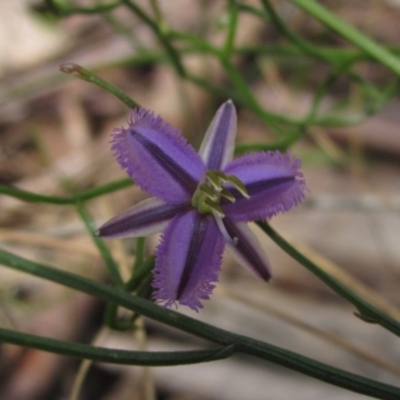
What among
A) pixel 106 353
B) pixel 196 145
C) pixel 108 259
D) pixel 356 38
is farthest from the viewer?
pixel 196 145

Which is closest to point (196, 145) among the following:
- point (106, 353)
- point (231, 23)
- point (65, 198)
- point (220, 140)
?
point (231, 23)

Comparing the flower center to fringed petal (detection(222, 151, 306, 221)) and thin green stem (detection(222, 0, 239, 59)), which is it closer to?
fringed petal (detection(222, 151, 306, 221))

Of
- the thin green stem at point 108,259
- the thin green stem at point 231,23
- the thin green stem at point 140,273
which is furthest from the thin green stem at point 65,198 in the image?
the thin green stem at point 231,23

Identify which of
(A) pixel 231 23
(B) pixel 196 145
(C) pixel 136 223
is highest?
(B) pixel 196 145

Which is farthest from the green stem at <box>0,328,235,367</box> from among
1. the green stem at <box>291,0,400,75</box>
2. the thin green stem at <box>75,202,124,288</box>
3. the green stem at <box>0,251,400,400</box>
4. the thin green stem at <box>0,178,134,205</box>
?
the green stem at <box>291,0,400,75</box>

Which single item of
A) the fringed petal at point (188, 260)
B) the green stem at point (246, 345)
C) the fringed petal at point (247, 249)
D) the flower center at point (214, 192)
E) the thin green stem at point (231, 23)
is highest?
the thin green stem at point (231, 23)

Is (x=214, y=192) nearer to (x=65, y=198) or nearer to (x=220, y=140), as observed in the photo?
(x=220, y=140)

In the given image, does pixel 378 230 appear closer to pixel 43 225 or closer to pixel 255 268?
pixel 43 225

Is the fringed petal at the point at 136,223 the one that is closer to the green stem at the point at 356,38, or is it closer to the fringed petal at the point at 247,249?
the fringed petal at the point at 247,249
